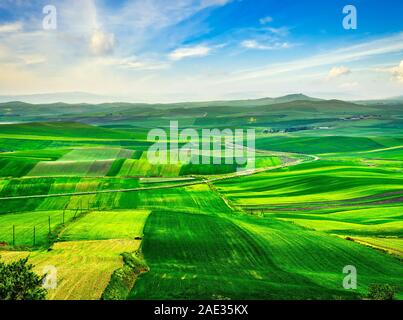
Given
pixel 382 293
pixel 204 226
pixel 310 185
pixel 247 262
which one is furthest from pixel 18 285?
pixel 310 185

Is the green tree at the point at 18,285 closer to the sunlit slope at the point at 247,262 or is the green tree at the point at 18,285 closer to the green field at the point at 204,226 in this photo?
the green field at the point at 204,226

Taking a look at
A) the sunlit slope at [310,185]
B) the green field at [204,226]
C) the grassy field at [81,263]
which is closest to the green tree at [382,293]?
the green field at [204,226]

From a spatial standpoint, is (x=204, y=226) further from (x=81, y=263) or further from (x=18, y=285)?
(x=18, y=285)

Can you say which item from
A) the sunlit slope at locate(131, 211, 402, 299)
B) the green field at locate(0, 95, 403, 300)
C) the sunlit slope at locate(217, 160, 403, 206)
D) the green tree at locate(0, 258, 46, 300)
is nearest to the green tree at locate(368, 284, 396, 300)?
the sunlit slope at locate(131, 211, 402, 299)

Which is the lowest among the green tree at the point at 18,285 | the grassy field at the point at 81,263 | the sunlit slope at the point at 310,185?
the sunlit slope at the point at 310,185
